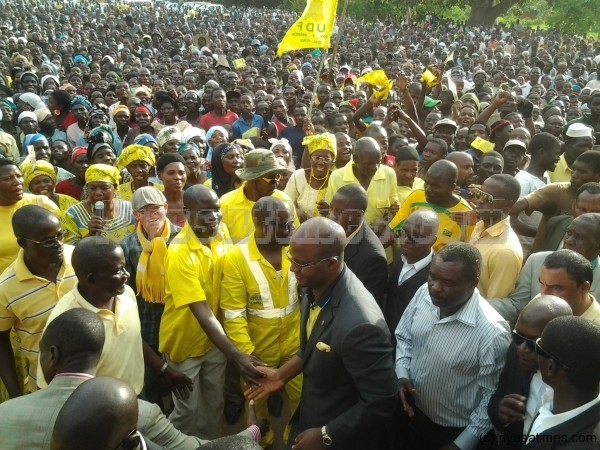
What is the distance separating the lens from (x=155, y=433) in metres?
2.14

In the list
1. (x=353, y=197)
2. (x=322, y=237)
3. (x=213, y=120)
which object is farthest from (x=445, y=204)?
(x=213, y=120)

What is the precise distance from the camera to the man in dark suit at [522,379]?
2.30 meters

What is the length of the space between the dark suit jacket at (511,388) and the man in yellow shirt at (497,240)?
754 mm

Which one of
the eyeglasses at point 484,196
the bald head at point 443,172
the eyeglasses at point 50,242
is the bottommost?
the eyeglasses at point 50,242

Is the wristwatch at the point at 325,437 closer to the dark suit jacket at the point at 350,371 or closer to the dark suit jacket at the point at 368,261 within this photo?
the dark suit jacket at the point at 350,371

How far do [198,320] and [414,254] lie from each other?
1424mm

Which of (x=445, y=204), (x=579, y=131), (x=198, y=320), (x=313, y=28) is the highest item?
(x=313, y=28)

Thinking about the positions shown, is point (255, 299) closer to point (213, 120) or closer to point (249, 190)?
point (249, 190)

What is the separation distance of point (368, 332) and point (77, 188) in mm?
3995

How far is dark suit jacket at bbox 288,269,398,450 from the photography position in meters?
2.38

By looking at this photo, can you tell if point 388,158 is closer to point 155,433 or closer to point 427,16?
point 155,433

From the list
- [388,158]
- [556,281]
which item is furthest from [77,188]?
[556,281]

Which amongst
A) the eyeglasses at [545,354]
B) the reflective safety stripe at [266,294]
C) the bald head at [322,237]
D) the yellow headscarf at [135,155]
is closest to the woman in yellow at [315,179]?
the yellow headscarf at [135,155]

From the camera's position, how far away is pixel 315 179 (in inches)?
204
